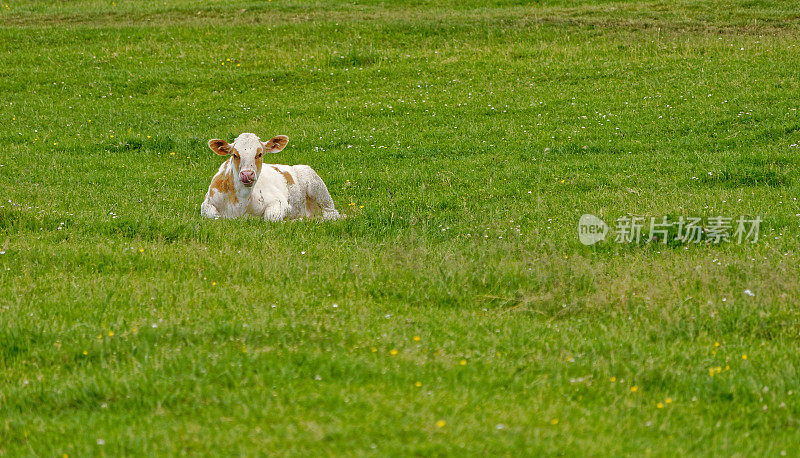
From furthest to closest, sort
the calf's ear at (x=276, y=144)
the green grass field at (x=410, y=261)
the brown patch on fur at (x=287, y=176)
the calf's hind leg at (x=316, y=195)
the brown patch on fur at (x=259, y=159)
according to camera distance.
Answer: the calf's hind leg at (x=316, y=195), the brown patch on fur at (x=287, y=176), the calf's ear at (x=276, y=144), the brown patch on fur at (x=259, y=159), the green grass field at (x=410, y=261)

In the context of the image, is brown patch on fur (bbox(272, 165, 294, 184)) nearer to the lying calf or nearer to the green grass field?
the lying calf

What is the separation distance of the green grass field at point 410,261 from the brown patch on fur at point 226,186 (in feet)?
2.03

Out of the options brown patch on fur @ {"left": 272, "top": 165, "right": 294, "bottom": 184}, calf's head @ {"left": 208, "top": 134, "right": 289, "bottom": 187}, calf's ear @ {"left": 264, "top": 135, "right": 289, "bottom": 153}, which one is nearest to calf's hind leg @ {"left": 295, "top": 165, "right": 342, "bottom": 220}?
brown patch on fur @ {"left": 272, "top": 165, "right": 294, "bottom": 184}

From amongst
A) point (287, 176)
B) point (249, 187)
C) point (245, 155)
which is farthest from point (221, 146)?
point (287, 176)

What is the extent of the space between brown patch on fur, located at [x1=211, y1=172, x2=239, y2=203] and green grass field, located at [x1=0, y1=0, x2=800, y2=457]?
620 millimetres

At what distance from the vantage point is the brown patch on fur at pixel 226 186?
46.8 ft

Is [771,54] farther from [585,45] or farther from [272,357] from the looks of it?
[272,357]

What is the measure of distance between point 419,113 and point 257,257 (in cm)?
1273

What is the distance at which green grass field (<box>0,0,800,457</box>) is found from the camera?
6.34 metres

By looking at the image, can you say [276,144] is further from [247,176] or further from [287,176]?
[247,176]

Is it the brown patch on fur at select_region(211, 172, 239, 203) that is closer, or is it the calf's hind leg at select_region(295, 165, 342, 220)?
the brown patch on fur at select_region(211, 172, 239, 203)

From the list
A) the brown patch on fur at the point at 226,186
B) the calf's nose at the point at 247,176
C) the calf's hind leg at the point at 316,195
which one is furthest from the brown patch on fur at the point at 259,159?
the calf's hind leg at the point at 316,195

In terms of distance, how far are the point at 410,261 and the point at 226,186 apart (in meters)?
4.91

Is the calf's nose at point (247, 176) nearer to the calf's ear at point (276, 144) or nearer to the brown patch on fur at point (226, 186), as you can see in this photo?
the brown patch on fur at point (226, 186)
